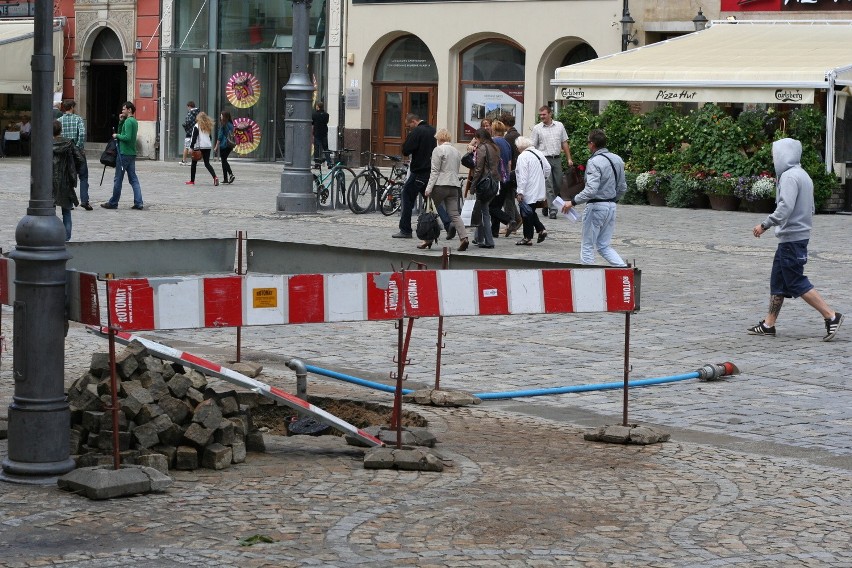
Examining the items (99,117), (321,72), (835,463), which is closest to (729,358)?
(835,463)

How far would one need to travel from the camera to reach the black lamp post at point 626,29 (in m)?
32.2

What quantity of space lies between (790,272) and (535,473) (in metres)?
5.61

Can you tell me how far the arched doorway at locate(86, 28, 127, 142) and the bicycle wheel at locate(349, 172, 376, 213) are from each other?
21.1m

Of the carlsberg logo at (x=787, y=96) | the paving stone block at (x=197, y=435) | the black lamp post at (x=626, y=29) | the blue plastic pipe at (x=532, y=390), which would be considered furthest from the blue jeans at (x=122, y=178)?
the paving stone block at (x=197, y=435)

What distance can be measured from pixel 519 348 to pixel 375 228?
1016 cm

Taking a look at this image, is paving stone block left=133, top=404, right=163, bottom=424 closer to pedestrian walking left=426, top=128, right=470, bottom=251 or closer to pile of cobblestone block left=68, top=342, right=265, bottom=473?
pile of cobblestone block left=68, top=342, right=265, bottom=473

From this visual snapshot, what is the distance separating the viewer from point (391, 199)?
2362 centimetres

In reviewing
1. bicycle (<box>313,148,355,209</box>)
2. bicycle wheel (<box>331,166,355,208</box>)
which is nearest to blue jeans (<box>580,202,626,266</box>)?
bicycle wheel (<box>331,166,355,208</box>)

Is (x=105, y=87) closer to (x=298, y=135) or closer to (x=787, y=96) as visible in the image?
(x=298, y=135)

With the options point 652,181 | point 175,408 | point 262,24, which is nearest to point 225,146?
point 652,181

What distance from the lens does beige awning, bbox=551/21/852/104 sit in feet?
84.1

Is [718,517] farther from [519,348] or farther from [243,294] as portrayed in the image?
[519,348]

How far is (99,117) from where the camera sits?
144 feet

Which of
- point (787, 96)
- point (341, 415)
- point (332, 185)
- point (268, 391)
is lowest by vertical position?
point (341, 415)
